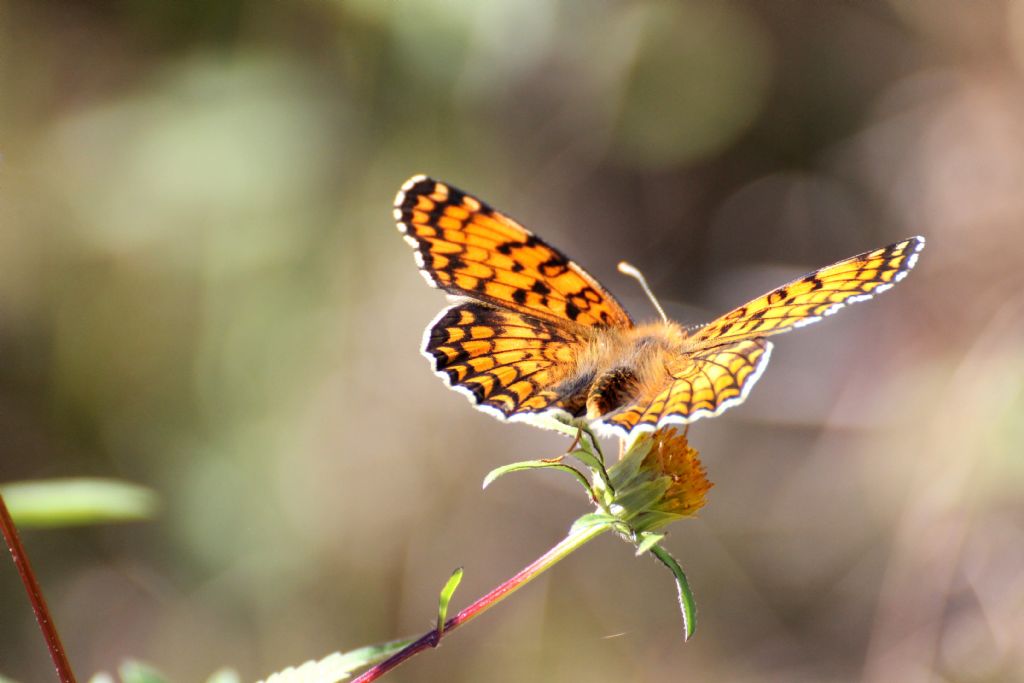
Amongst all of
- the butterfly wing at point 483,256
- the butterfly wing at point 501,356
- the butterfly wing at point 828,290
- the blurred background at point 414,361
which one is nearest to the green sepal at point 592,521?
the butterfly wing at point 501,356

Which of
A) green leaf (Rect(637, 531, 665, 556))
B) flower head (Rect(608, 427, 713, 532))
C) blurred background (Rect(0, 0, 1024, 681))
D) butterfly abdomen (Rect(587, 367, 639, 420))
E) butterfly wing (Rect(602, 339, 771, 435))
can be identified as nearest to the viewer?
green leaf (Rect(637, 531, 665, 556))

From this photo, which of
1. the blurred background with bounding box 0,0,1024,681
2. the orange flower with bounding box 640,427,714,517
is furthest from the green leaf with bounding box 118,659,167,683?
the blurred background with bounding box 0,0,1024,681

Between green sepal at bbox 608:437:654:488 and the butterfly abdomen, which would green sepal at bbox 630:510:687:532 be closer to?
green sepal at bbox 608:437:654:488

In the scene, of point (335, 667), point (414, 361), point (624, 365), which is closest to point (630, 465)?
point (624, 365)

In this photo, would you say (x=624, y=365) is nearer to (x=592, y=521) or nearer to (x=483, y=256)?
(x=483, y=256)

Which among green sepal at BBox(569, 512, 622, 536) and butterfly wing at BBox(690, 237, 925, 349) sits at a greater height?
butterfly wing at BBox(690, 237, 925, 349)

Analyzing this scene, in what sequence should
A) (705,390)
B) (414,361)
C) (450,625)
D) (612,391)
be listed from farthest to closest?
(414,361) → (612,391) → (705,390) → (450,625)

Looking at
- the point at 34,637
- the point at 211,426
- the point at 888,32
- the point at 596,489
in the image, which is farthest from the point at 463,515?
the point at 888,32
